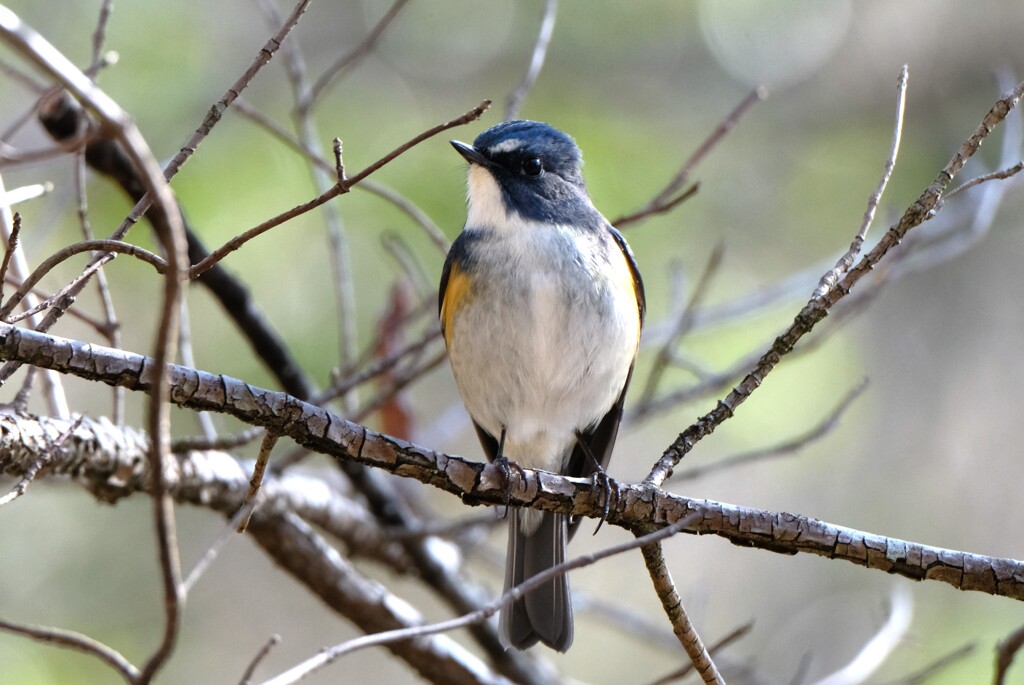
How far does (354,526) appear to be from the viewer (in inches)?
157

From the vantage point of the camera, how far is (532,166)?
3.88m

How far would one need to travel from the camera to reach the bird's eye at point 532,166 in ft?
12.7

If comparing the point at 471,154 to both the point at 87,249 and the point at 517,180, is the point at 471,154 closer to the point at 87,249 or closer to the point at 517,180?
the point at 517,180

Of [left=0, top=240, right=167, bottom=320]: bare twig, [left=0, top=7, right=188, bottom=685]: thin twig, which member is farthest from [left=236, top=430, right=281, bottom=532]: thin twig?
[left=0, top=7, right=188, bottom=685]: thin twig

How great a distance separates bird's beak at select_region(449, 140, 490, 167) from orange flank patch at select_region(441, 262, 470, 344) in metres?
0.40

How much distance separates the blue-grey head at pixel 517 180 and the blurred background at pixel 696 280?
80.3 inches

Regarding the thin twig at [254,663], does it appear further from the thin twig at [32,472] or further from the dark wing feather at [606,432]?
the dark wing feather at [606,432]

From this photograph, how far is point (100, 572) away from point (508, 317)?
4240 mm

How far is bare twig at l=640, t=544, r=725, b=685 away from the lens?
2191mm

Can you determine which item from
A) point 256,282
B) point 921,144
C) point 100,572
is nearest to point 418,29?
point 256,282

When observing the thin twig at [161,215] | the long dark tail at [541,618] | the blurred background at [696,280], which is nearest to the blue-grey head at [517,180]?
the long dark tail at [541,618]

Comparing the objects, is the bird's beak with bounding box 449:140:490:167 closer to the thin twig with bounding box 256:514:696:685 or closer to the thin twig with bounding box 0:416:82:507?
the thin twig with bounding box 0:416:82:507

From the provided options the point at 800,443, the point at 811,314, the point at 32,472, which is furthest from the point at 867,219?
the point at 32,472

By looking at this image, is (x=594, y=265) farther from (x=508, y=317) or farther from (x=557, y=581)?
(x=557, y=581)
